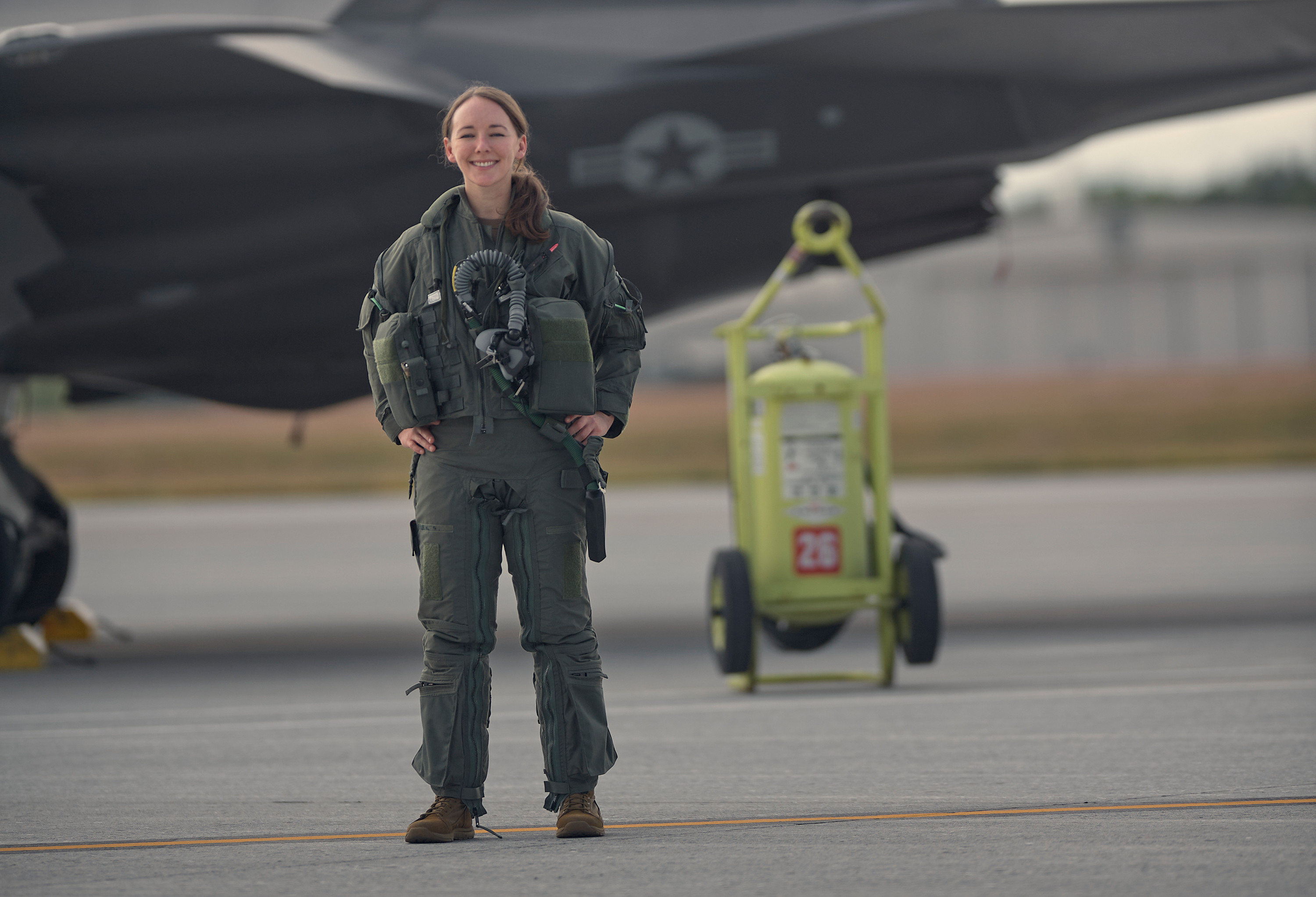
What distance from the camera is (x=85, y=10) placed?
8781 millimetres

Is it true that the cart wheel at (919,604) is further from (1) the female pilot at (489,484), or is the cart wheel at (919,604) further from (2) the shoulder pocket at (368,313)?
(2) the shoulder pocket at (368,313)

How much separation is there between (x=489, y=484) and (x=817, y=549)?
3.34m

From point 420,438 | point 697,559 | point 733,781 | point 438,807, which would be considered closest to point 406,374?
point 420,438

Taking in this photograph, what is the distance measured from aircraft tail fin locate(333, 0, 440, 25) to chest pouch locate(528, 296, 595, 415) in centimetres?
518

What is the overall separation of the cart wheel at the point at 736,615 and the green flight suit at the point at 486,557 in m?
2.66

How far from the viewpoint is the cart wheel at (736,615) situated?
708cm

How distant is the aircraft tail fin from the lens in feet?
29.7

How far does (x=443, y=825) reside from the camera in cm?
432

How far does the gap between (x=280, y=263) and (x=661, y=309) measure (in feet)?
7.01

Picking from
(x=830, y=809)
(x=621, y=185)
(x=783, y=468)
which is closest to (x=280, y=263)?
(x=621, y=185)

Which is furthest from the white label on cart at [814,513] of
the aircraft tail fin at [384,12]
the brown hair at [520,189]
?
the aircraft tail fin at [384,12]

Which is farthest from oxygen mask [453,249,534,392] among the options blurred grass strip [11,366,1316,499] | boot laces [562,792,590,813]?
blurred grass strip [11,366,1316,499]

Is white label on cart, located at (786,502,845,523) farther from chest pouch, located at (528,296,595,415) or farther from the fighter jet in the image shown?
chest pouch, located at (528,296,595,415)

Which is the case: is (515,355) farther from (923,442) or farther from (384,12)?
(923,442)
